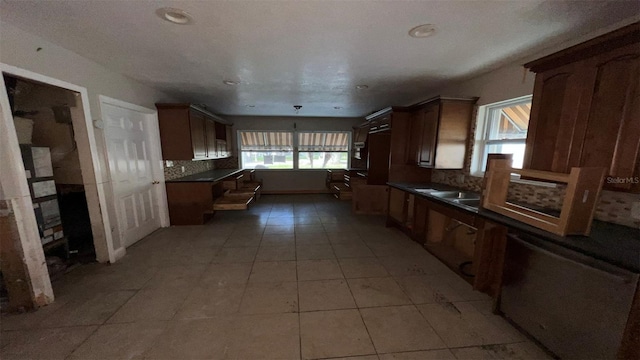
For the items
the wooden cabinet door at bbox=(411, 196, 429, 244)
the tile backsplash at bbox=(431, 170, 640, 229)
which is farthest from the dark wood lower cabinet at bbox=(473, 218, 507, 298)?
the wooden cabinet door at bbox=(411, 196, 429, 244)

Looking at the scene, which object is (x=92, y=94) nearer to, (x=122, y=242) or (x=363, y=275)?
(x=122, y=242)

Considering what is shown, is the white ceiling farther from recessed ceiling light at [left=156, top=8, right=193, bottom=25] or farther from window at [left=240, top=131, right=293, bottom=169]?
window at [left=240, top=131, right=293, bottom=169]

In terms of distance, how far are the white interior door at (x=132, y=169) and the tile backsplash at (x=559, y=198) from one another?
16.1 feet

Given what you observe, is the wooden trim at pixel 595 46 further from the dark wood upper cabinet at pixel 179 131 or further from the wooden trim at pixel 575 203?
the dark wood upper cabinet at pixel 179 131

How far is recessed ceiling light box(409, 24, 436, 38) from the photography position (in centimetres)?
172

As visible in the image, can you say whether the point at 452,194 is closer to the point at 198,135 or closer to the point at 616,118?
the point at 616,118

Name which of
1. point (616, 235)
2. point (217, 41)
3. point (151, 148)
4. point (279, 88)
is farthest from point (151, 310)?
point (616, 235)

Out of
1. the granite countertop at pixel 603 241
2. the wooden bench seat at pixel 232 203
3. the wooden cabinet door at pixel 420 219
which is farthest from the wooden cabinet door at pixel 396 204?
the wooden bench seat at pixel 232 203

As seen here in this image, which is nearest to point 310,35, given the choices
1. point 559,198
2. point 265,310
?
point 265,310

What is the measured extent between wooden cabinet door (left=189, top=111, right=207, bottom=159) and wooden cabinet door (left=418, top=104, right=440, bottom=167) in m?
4.00

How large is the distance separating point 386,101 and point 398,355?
4.30m

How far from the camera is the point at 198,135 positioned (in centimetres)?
414

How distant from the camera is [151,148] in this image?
141 inches

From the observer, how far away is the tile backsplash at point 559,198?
1654 millimetres
